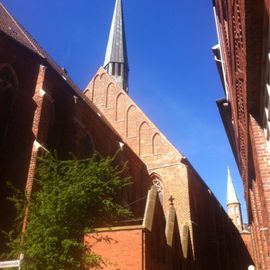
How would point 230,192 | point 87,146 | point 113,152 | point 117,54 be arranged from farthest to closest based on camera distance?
1. point 230,192
2. point 117,54
3. point 113,152
4. point 87,146

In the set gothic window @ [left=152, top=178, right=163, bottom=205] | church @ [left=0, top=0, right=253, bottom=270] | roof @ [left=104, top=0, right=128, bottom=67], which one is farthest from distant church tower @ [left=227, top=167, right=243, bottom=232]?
gothic window @ [left=152, top=178, right=163, bottom=205]

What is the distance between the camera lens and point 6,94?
1309 centimetres

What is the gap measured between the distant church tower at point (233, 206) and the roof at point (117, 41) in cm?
2627

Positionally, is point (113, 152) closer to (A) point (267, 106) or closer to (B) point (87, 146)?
(B) point (87, 146)

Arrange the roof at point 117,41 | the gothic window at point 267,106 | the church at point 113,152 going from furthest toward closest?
the roof at point 117,41 < the church at point 113,152 < the gothic window at point 267,106

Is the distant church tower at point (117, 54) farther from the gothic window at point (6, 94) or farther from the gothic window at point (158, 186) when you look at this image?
the gothic window at point (6, 94)

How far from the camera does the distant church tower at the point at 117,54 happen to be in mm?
38094

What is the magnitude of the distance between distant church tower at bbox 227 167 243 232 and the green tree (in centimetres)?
4471

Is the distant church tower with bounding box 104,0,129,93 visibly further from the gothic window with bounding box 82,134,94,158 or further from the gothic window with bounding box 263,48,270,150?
the gothic window with bounding box 263,48,270,150

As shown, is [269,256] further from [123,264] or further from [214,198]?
[214,198]

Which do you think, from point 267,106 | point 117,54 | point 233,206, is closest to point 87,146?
point 267,106

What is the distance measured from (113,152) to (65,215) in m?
11.0

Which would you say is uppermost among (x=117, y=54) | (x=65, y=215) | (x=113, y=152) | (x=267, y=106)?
(x=117, y=54)

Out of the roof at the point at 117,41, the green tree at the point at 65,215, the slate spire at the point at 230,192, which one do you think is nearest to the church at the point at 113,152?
the green tree at the point at 65,215
